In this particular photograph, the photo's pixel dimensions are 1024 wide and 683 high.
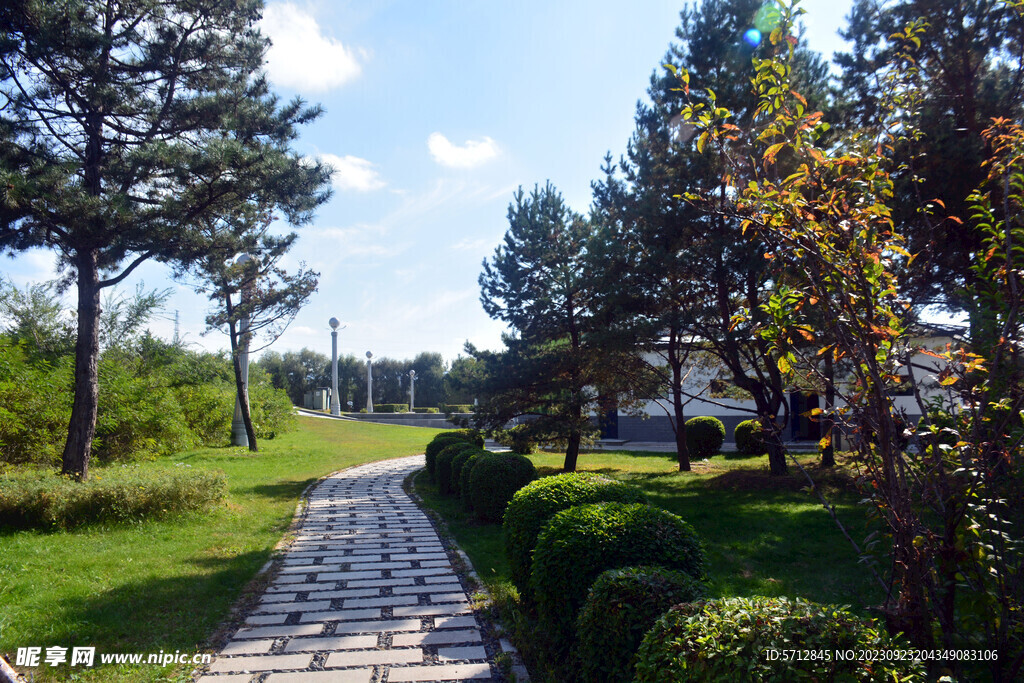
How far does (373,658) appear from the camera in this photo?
398cm

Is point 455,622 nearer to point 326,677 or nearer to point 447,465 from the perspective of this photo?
point 326,677

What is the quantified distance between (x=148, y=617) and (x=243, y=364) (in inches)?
606

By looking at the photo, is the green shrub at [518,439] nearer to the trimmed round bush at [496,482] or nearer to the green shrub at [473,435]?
the green shrub at [473,435]

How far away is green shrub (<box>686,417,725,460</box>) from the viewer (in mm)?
19922

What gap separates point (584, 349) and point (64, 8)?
10666mm

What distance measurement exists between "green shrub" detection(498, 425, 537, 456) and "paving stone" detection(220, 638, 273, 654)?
997 centimetres

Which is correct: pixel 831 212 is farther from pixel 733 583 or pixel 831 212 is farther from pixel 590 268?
pixel 590 268

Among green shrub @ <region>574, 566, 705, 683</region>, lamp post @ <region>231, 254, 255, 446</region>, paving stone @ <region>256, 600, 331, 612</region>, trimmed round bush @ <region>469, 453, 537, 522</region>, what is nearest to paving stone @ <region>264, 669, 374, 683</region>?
paving stone @ <region>256, 600, 331, 612</region>

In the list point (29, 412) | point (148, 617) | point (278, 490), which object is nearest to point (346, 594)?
point (148, 617)

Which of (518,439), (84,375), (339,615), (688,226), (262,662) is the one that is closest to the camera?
(262,662)

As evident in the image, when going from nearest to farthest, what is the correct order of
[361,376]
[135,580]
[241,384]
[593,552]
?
[593,552]
[135,580]
[241,384]
[361,376]

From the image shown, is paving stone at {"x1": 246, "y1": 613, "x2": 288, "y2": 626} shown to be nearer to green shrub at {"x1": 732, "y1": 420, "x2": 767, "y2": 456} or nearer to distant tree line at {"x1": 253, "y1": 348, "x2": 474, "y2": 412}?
green shrub at {"x1": 732, "y1": 420, "x2": 767, "y2": 456}

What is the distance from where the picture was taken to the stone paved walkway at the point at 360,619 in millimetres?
3809

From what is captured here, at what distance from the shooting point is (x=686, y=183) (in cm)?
1088
